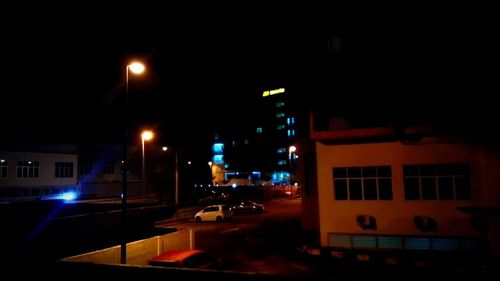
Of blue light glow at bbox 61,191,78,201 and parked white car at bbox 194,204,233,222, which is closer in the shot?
parked white car at bbox 194,204,233,222

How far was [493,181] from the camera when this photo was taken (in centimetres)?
1623

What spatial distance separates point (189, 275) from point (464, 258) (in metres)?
14.9

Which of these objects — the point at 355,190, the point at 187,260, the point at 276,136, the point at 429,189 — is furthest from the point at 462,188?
the point at 276,136

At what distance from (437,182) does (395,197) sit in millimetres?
1897

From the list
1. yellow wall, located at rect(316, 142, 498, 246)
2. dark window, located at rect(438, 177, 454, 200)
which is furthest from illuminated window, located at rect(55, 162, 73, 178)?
dark window, located at rect(438, 177, 454, 200)

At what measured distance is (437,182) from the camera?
1722 cm

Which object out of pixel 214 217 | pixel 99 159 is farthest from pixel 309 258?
pixel 99 159

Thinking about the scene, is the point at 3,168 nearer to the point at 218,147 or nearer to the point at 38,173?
the point at 38,173

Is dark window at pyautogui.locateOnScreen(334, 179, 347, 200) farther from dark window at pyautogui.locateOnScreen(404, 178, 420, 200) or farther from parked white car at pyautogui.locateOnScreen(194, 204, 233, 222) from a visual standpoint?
parked white car at pyautogui.locateOnScreen(194, 204, 233, 222)

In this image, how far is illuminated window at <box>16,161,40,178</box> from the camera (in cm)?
5034

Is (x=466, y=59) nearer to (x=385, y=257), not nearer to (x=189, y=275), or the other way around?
(x=385, y=257)

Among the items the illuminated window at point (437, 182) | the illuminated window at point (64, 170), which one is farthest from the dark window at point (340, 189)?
the illuminated window at point (64, 170)

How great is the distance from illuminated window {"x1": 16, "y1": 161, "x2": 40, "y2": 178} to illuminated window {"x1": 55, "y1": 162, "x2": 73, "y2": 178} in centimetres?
284

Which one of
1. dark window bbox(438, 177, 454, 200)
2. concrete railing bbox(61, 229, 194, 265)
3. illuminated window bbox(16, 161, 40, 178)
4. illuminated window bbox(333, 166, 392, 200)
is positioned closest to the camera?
concrete railing bbox(61, 229, 194, 265)
